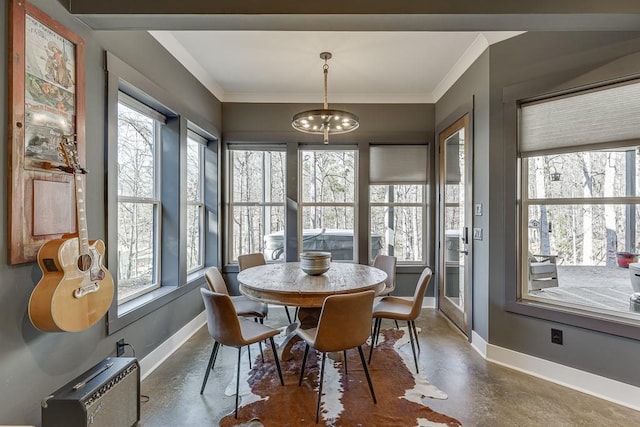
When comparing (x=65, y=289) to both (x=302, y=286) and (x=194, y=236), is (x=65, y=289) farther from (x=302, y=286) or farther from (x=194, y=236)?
(x=194, y=236)

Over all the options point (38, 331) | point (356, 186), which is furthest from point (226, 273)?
→ point (38, 331)

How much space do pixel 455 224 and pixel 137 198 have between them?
3.27m

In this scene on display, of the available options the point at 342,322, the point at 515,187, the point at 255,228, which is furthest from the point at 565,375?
the point at 255,228

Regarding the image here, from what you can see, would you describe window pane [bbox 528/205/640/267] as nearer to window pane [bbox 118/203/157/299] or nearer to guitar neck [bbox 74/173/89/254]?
guitar neck [bbox 74/173/89/254]

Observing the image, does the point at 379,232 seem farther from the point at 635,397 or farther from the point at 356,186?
the point at 635,397

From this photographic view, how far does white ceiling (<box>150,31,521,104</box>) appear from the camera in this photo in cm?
281

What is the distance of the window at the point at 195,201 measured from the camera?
3653mm

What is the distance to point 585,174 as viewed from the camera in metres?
2.44

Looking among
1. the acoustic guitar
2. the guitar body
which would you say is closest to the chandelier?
the acoustic guitar

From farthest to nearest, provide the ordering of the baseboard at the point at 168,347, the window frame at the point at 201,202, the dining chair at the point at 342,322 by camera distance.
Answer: the window frame at the point at 201,202 → the baseboard at the point at 168,347 → the dining chair at the point at 342,322

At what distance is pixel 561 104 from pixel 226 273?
13.1ft

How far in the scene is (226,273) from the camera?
14.0 feet

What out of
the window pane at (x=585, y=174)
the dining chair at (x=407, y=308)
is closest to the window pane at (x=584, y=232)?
the window pane at (x=585, y=174)

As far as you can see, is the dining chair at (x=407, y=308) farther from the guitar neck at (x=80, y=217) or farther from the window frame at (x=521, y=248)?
the guitar neck at (x=80, y=217)
